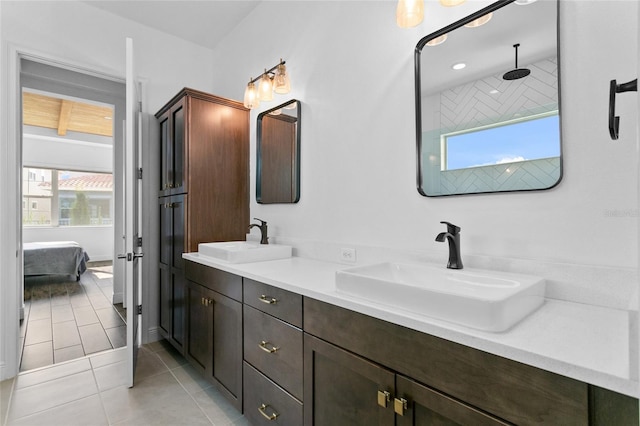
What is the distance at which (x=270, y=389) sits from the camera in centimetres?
147

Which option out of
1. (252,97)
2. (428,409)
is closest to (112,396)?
(428,409)

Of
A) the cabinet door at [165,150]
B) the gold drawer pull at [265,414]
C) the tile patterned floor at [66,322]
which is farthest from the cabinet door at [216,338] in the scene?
the tile patterned floor at [66,322]

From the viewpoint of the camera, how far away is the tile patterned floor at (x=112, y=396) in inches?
69.8

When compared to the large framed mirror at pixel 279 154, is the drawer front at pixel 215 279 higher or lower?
lower

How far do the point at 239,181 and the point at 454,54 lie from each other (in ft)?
6.03

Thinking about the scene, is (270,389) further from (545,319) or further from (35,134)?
(35,134)

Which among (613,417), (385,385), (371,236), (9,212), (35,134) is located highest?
(35,134)

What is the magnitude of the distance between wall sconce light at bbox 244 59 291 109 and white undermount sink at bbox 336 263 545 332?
144 centimetres

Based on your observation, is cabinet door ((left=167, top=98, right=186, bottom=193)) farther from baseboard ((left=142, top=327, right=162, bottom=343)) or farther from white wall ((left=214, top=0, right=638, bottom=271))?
baseboard ((left=142, top=327, right=162, bottom=343))

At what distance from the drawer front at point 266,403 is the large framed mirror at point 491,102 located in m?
1.12

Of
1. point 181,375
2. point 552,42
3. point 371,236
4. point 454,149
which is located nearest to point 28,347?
point 181,375

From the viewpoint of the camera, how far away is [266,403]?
1.49 meters

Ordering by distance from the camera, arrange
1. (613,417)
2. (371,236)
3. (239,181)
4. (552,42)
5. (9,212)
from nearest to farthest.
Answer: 1. (613,417)
2. (552,42)
3. (371,236)
4. (9,212)
5. (239,181)

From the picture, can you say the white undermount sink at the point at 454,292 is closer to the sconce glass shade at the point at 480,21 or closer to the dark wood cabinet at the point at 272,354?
the dark wood cabinet at the point at 272,354
